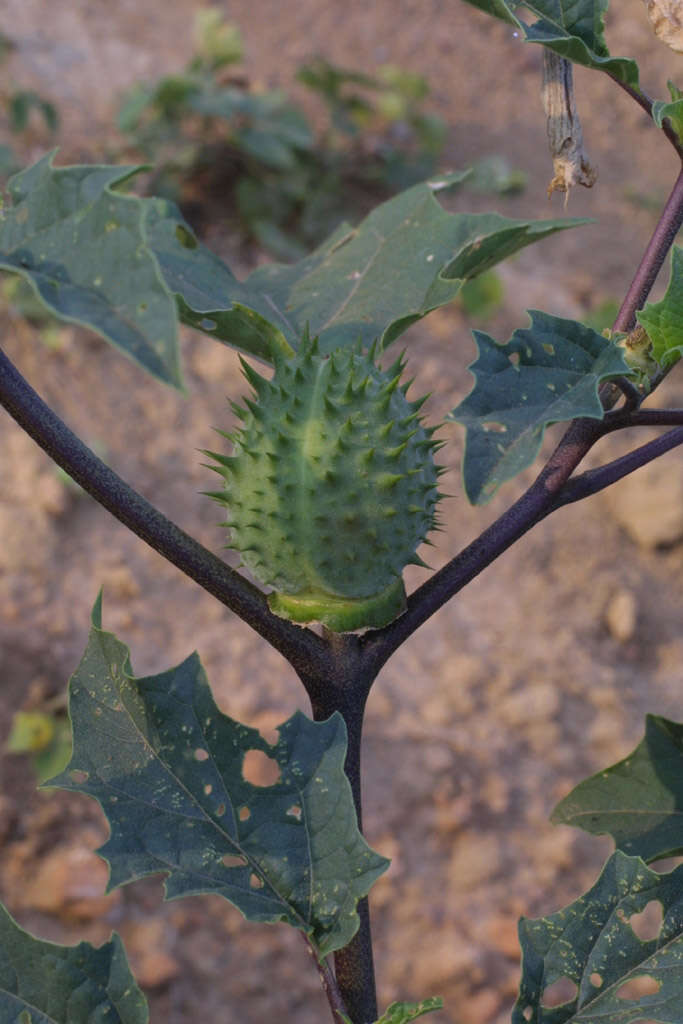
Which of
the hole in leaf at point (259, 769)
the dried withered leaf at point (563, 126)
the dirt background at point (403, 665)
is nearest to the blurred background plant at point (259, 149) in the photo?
the dirt background at point (403, 665)

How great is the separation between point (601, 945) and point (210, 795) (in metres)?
0.36

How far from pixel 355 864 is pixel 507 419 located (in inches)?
15.2

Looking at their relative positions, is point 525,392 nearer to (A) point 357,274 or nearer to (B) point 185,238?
(A) point 357,274

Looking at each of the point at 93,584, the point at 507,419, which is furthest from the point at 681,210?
the point at 93,584

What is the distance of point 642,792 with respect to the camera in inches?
48.0

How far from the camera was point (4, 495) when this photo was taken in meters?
3.00

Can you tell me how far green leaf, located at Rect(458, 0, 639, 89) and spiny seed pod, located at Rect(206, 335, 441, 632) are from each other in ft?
1.04

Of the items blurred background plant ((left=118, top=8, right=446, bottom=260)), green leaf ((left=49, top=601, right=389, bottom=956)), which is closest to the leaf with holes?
green leaf ((left=49, top=601, right=389, bottom=956))

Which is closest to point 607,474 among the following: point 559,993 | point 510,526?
point 510,526

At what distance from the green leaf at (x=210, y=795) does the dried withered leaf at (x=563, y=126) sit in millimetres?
585

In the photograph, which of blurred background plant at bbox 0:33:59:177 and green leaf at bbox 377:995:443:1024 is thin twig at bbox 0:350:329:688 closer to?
green leaf at bbox 377:995:443:1024

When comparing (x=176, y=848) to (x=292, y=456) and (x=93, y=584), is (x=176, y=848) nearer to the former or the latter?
(x=292, y=456)

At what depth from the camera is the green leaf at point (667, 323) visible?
0.90 meters

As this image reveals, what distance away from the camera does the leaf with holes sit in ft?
3.57
